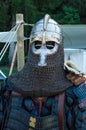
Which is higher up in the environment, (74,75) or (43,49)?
(43,49)

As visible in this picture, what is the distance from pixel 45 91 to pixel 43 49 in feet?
0.81

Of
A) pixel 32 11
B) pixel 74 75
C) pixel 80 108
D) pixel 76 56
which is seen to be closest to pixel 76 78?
pixel 74 75

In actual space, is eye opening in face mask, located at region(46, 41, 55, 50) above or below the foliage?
above

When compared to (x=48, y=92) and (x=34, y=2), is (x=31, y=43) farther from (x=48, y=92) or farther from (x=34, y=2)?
(x=34, y=2)

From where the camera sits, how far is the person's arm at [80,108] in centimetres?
314

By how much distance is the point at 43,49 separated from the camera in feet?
10.5

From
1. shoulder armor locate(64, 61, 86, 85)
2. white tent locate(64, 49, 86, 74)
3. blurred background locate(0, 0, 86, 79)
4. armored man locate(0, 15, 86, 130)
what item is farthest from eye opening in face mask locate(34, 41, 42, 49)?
blurred background locate(0, 0, 86, 79)

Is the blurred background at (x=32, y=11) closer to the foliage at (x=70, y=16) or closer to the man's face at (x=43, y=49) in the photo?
the foliage at (x=70, y=16)

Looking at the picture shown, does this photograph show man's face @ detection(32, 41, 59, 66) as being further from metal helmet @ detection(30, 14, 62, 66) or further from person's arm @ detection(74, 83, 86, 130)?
person's arm @ detection(74, 83, 86, 130)

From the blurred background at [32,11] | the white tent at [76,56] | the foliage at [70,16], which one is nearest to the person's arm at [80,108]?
the white tent at [76,56]

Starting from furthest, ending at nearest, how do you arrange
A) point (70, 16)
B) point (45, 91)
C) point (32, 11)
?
point (70, 16), point (32, 11), point (45, 91)

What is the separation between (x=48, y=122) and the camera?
10.4 feet

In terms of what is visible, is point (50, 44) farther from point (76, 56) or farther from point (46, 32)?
point (76, 56)

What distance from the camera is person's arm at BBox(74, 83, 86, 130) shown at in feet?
10.3
